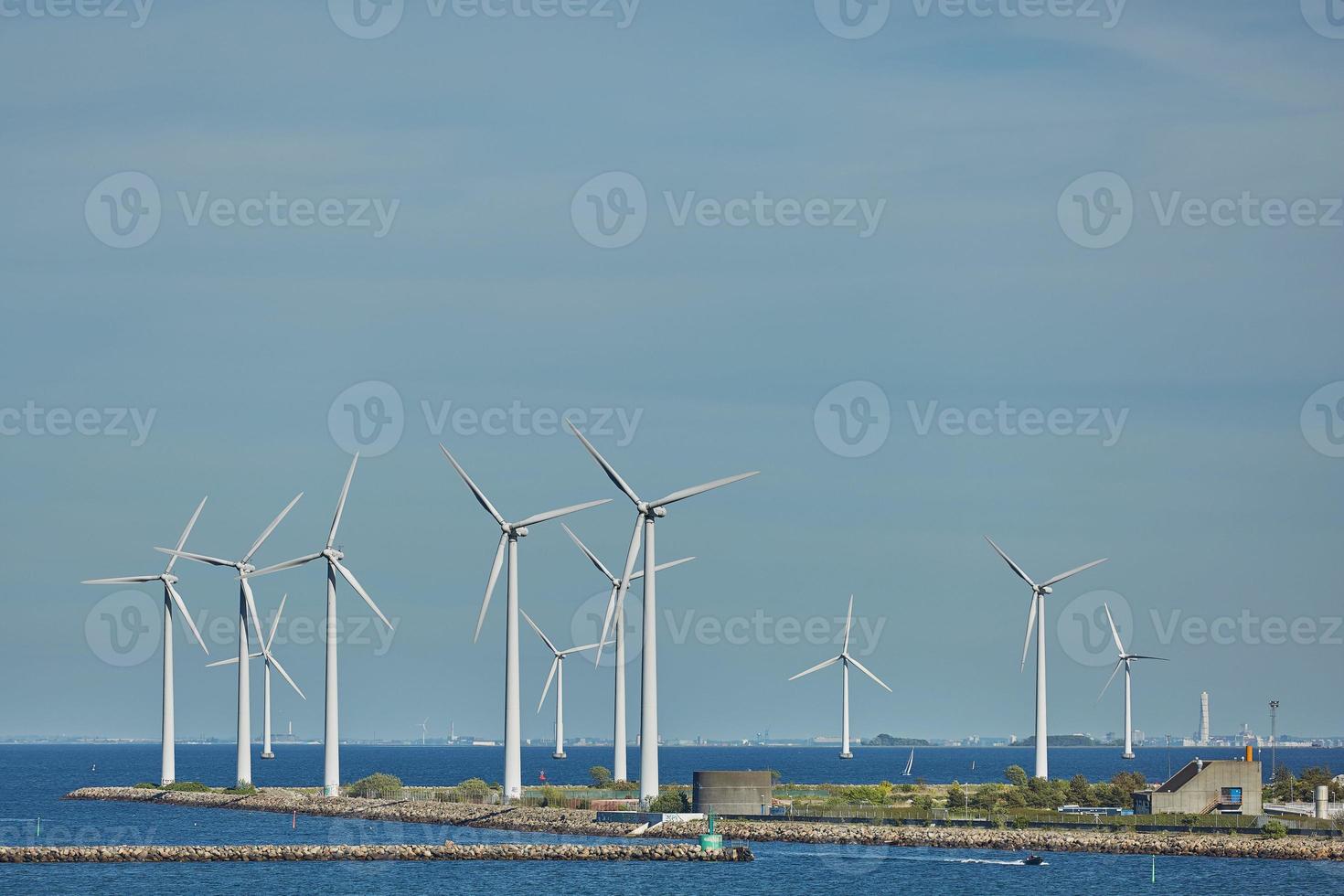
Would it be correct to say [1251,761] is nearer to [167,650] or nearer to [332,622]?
[332,622]

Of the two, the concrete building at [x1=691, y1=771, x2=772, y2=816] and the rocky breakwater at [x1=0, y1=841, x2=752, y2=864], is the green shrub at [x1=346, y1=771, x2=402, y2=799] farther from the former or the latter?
the rocky breakwater at [x1=0, y1=841, x2=752, y2=864]

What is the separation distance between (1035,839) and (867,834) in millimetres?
9465

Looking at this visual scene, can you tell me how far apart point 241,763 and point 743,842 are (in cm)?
6096

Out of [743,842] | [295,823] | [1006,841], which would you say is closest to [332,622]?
[295,823]

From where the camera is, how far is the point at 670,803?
356 feet

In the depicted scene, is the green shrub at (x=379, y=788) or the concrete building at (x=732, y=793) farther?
the green shrub at (x=379, y=788)

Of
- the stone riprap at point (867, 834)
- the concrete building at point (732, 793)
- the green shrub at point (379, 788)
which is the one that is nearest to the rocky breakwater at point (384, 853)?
the stone riprap at point (867, 834)

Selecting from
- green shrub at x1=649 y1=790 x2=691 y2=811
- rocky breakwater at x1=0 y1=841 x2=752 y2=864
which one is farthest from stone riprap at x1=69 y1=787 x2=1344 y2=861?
rocky breakwater at x1=0 y1=841 x2=752 y2=864

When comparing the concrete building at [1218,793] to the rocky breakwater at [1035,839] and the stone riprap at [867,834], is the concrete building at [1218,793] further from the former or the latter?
the stone riprap at [867,834]

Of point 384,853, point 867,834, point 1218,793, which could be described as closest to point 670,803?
point 867,834

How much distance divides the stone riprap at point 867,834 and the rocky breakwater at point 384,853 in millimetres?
6335

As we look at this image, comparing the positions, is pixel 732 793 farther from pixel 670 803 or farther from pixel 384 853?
pixel 384 853

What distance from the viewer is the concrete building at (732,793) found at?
357ft

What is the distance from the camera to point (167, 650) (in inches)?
5738
